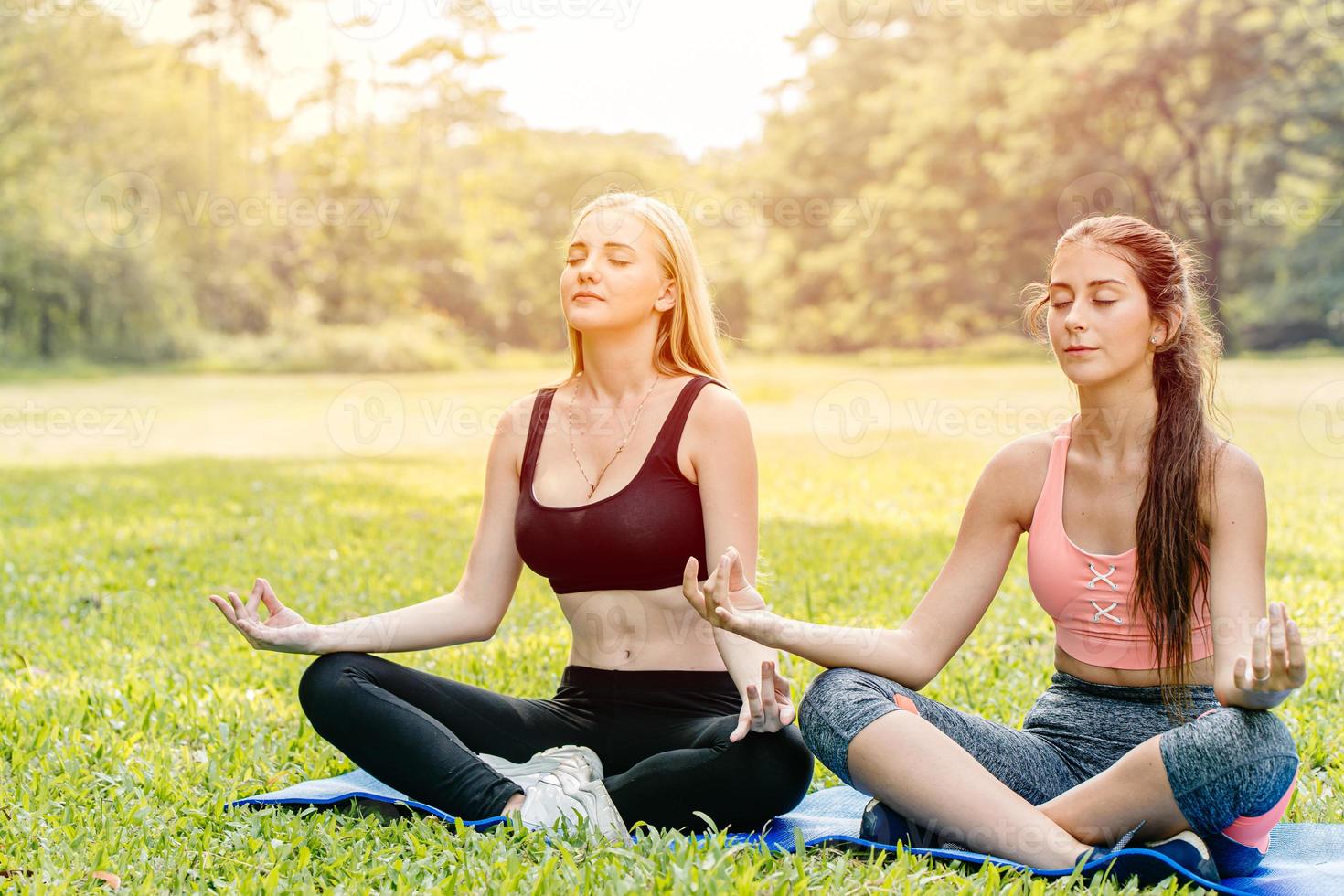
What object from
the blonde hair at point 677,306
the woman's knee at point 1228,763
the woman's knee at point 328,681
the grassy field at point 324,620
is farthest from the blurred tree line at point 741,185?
the woman's knee at point 1228,763

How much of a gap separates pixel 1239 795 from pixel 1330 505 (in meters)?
7.01

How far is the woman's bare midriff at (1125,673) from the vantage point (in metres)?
2.82

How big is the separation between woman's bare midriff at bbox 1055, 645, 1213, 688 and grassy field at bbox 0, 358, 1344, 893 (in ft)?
1.66

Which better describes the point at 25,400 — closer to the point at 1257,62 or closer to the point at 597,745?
the point at 597,745

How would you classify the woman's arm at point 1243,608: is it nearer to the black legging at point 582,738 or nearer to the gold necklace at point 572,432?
the black legging at point 582,738

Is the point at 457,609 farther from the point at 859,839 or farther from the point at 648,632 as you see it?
the point at 859,839

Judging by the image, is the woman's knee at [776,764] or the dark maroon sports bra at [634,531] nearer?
the woman's knee at [776,764]

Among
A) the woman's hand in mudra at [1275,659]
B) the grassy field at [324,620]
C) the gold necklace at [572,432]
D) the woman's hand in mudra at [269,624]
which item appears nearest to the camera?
the woman's hand in mudra at [1275,659]

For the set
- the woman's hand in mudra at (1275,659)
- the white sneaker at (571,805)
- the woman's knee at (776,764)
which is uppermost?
the woman's hand in mudra at (1275,659)

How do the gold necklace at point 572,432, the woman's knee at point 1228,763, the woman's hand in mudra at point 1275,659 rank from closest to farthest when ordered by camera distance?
the woman's hand in mudra at point 1275,659, the woman's knee at point 1228,763, the gold necklace at point 572,432

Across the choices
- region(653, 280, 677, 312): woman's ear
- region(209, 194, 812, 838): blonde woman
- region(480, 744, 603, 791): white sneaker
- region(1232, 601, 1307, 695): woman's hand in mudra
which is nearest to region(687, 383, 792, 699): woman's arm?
region(209, 194, 812, 838): blonde woman

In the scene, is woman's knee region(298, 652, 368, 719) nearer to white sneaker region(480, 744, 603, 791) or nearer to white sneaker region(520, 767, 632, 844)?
white sneaker region(480, 744, 603, 791)

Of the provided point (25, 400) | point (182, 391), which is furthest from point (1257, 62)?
point (25, 400)

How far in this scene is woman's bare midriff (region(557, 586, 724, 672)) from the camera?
3.15 meters
